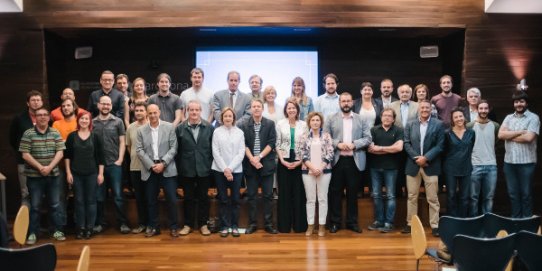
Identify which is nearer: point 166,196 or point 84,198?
point 84,198

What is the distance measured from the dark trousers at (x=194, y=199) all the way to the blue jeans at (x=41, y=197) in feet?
4.77

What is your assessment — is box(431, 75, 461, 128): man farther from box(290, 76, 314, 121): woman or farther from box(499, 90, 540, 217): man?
box(290, 76, 314, 121): woman

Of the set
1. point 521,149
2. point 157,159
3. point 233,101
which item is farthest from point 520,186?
point 157,159

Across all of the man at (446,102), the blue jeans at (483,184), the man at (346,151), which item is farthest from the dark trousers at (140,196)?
the blue jeans at (483,184)

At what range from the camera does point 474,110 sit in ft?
22.7

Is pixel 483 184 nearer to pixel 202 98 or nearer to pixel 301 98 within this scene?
pixel 301 98

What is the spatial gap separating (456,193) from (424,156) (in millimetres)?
660

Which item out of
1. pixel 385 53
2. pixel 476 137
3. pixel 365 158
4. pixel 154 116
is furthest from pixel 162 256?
pixel 385 53

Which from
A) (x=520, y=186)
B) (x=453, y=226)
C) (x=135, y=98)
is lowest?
(x=520, y=186)

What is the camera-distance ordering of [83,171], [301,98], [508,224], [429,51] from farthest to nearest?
[429,51] < [301,98] < [83,171] < [508,224]

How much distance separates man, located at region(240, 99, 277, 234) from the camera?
6438 millimetres

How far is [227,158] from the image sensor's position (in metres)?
6.36

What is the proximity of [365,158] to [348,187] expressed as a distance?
41 centimetres

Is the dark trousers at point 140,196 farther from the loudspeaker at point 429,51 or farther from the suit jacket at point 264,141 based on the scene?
the loudspeaker at point 429,51
